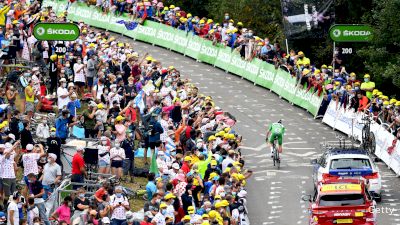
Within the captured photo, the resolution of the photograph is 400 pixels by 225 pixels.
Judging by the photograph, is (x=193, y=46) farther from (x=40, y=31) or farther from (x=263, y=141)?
(x=40, y=31)

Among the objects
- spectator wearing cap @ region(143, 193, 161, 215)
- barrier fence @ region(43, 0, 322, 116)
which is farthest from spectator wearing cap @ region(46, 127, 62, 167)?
barrier fence @ region(43, 0, 322, 116)

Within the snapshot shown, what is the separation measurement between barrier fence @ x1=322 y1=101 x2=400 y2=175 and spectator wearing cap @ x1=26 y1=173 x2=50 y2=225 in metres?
14.3

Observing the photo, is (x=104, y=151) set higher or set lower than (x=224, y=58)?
higher

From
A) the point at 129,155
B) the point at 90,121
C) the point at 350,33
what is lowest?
the point at 129,155

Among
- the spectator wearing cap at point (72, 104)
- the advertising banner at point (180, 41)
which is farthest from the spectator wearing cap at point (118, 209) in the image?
the advertising banner at point (180, 41)

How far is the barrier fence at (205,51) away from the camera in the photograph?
190 ft

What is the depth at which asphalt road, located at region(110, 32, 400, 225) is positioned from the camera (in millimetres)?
43281

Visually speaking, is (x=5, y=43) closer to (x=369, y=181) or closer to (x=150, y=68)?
(x=150, y=68)

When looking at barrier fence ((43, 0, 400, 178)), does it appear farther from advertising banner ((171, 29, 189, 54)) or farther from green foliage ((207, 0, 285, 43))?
green foliage ((207, 0, 285, 43))

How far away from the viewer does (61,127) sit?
4272 centimetres

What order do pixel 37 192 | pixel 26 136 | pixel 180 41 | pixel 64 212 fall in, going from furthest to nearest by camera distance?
pixel 180 41
pixel 26 136
pixel 37 192
pixel 64 212

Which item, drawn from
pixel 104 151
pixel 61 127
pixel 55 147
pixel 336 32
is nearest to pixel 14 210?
pixel 55 147

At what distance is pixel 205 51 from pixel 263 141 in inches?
527

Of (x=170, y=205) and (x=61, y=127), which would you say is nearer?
(x=170, y=205)
